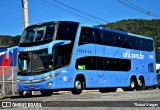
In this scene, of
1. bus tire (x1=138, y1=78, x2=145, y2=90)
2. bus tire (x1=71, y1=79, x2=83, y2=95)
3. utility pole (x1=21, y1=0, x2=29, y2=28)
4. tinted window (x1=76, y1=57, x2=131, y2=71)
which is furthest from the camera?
bus tire (x1=138, y1=78, x2=145, y2=90)

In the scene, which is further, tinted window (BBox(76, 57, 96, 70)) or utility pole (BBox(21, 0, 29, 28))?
utility pole (BBox(21, 0, 29, 28))

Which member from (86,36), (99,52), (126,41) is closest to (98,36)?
(99,52)

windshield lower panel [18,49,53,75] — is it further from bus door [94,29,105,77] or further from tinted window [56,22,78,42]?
bus door [94,29,105,77]

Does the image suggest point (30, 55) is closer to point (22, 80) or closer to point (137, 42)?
point (22, 80)

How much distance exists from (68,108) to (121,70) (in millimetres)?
16575

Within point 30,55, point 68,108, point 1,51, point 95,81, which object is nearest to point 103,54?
point 95,81

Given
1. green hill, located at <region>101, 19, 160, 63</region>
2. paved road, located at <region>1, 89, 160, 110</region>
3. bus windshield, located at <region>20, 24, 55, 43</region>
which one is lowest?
paved road, located at <region>1, 89, 160, 110</region>

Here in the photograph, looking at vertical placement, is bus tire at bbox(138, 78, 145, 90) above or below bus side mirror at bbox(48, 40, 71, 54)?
below

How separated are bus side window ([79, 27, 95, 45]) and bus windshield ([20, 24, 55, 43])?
227 cm

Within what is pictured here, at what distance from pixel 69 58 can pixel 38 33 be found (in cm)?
233

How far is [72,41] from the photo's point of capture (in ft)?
77.0

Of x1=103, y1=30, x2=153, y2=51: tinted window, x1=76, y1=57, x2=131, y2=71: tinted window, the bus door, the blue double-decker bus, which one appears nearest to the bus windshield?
the blue double-decker bus

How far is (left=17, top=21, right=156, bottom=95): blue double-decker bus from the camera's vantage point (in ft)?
73.7

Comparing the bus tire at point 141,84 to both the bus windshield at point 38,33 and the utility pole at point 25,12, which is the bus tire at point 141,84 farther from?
the bus windshield at point 38,33
